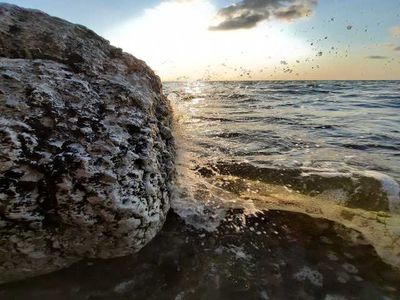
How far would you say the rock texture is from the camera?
1938 mm

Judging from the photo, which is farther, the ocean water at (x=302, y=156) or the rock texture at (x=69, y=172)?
the ocean water at (x=302, y=156)

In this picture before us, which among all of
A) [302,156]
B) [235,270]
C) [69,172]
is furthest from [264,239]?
[302,156]

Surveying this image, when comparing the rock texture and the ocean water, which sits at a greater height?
the rock texture

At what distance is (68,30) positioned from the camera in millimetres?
3611

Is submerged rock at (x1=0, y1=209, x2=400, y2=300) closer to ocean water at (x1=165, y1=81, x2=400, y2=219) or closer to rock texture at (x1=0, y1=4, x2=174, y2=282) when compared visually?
rock texture at (x1=0, y1=4, x2=174, y2=282)

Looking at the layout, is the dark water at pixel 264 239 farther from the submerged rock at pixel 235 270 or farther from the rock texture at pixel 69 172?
the rock texture at pixel 69 172

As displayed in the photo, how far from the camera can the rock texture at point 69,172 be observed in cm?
194

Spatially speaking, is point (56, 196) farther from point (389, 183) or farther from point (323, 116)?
point (323, 116)

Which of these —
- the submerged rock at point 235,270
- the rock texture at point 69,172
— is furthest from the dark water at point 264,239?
the rock texture at point 69,172

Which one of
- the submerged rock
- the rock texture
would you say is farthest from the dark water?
the rock texture

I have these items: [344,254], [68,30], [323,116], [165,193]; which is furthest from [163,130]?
[323,116]

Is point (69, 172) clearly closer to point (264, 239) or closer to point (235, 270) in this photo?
point (235, 270)

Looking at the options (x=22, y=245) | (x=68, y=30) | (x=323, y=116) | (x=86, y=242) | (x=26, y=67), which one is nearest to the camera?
(x=22, y=245)

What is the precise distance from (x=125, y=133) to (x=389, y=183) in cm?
295
